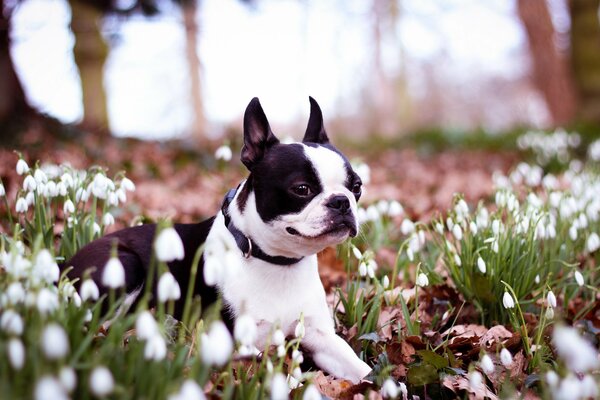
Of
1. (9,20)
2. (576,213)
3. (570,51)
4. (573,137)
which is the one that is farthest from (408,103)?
(576,213)

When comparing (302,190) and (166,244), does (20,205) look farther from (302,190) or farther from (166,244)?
(166,244)

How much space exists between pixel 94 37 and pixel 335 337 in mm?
9065

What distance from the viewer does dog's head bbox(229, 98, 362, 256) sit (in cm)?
244

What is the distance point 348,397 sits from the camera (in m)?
2.32

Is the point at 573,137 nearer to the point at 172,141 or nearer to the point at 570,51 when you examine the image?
the point at 570,51

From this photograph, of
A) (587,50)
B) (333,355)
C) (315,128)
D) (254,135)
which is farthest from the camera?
(587,50)

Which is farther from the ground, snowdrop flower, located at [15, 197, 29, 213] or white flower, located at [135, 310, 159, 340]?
white flower, located at [135, 310, 159, 340]

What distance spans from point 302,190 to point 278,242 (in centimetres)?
24

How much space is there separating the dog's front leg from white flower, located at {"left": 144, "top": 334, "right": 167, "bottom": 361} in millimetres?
1155

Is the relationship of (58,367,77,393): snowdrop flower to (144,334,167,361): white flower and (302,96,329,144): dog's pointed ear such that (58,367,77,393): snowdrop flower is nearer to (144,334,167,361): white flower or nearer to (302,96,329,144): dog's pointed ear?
(144,334,167,361): white flower

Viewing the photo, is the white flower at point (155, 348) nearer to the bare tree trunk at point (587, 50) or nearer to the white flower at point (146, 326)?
the white flower at point (146, 326)

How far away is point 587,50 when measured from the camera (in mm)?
12188

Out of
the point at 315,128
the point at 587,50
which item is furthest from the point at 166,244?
the point at 587,50

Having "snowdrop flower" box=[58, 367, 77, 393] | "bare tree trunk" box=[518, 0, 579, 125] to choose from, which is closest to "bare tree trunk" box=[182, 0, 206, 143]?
"bare tree trunk" box=[518, 0, 579, 125]
